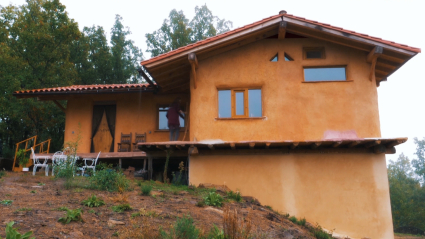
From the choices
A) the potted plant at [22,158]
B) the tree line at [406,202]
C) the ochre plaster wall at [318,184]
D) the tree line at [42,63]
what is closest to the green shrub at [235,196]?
the ochre plaster wall at [318,184]

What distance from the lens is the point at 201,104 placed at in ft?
41.0

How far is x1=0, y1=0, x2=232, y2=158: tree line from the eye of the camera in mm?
21500

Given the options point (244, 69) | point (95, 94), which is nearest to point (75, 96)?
point (95, 94)

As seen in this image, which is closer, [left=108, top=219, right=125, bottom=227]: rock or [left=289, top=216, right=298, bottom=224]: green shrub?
[left=108, top=219, right=125, bottom=227]: rock

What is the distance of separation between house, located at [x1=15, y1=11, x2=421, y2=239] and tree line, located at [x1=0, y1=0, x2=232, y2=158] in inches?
474

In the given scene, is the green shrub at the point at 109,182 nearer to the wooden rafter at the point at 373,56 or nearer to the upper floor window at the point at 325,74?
the upper floor window at the point at 325,74

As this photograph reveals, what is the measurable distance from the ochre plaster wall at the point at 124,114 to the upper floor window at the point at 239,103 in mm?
3138

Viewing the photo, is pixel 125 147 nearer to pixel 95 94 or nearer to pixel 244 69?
pixel 95 94

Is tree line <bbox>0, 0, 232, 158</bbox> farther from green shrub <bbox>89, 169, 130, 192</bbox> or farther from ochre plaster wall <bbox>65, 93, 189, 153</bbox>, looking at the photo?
green shrub <bbox>89, 169, 130, 192</bbox>

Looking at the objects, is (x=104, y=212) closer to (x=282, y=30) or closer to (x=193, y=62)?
(x=193, y=62)

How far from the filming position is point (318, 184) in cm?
1172

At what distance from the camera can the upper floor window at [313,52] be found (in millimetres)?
12836

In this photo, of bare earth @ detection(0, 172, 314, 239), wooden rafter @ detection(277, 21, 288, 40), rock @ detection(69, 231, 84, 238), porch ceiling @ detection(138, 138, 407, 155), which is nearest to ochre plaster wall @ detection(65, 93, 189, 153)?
porch ceiling @ detection(138, 138, 407, 155)

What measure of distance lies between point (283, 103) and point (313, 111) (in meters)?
0.97
